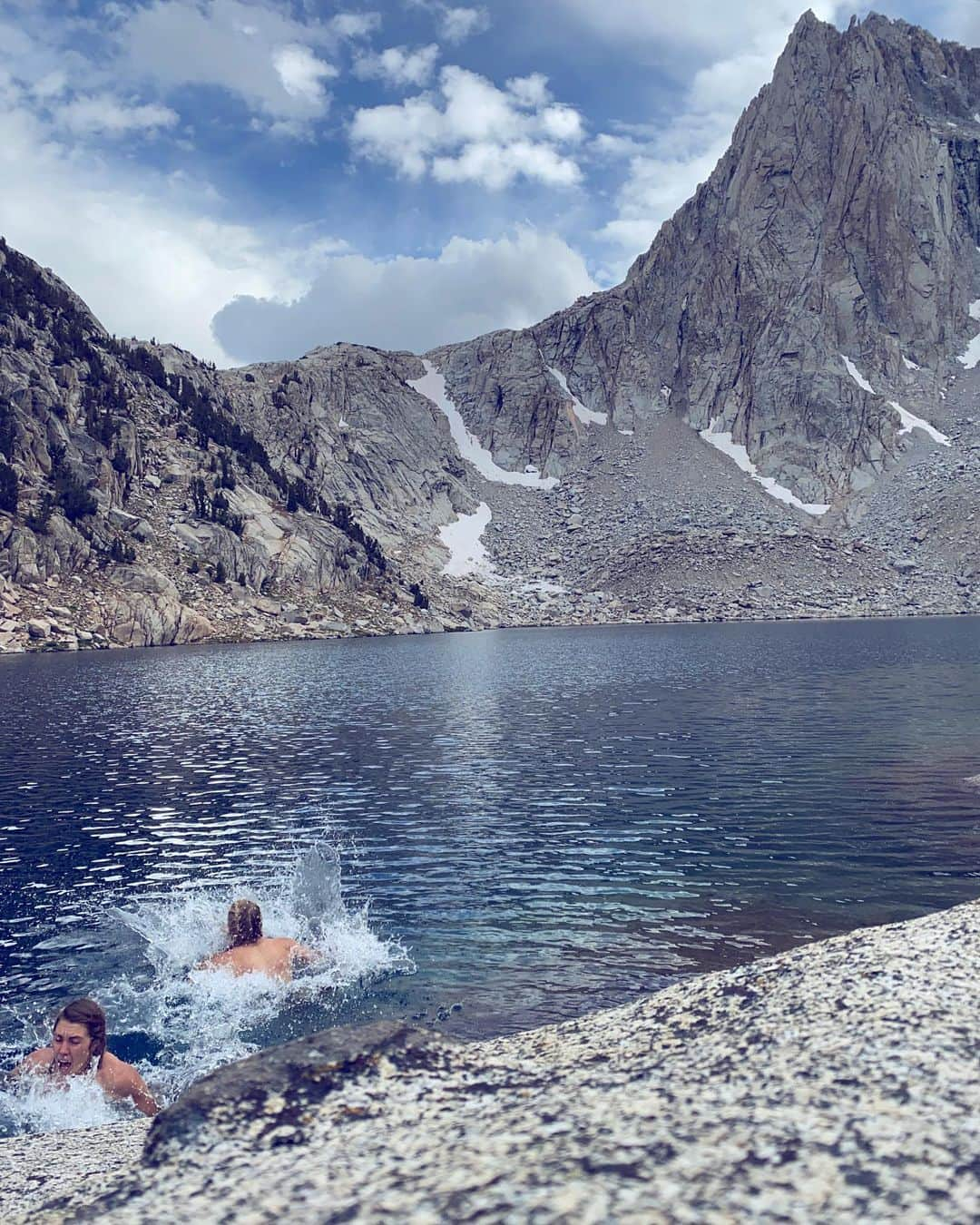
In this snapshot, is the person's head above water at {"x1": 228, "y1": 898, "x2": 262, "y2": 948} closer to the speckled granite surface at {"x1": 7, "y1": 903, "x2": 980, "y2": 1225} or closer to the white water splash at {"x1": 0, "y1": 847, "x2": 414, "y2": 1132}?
the white water splash at {"x1": 0, "y1": 847, "x2": 414, "y2": 1132}

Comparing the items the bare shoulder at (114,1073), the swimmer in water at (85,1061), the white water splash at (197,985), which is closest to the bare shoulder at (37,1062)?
the swimmer in water at (85,1061)

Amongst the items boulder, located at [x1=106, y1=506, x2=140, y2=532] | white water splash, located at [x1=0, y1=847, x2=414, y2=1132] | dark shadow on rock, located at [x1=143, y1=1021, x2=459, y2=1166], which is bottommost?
white water splash, located at [x1=0, y1=847, x2=414, y2=1132]

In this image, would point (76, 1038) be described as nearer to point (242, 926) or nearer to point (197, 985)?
point (197, 985)

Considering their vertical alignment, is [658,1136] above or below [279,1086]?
above

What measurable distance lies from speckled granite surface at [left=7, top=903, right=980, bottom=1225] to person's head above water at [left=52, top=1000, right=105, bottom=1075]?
5.17ft

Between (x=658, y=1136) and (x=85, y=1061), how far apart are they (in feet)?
34.8

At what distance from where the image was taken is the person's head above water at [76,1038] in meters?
14.0

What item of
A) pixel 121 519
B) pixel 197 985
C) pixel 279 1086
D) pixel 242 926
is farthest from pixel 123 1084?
pixel 121 519

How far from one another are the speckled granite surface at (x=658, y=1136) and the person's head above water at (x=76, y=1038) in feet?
5.17

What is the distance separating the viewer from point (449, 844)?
94.1 feet

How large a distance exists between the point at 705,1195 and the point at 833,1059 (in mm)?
3624

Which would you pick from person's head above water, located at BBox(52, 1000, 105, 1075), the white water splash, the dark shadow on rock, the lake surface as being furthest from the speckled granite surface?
the lake surface

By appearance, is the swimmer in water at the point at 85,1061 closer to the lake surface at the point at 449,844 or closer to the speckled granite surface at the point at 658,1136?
the lake surface at the point at 449,844

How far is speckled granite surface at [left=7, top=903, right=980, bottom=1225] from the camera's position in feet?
22.4
